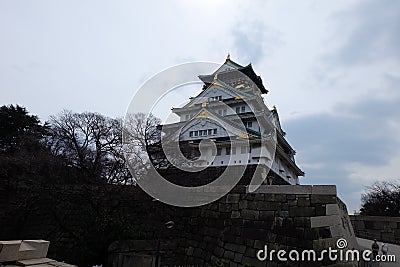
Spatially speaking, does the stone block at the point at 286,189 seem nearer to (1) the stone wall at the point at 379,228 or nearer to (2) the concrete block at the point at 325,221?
(2) the concrete block at the point at 325,221

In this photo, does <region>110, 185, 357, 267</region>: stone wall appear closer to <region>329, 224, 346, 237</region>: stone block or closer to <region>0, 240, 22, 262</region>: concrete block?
<region>329, 224, 346, 237</region>: stone block

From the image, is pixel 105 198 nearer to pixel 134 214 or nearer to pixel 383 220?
pixel 134 214

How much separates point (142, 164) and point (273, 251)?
4698mm

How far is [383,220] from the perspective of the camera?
7703 mm

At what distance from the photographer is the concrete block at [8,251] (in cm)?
297

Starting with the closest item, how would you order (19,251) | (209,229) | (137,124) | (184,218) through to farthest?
(19,251) < (209,229) < (184,218) < (137,124)

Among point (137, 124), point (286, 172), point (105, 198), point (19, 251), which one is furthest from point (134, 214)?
point (286, 172)

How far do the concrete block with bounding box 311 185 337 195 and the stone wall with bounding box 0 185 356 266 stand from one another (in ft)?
0.07

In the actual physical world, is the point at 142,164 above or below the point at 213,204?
above

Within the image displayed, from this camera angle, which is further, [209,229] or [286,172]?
[286,172]

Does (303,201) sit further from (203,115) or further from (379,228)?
(203,115)

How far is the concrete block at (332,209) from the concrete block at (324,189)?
0.25 m

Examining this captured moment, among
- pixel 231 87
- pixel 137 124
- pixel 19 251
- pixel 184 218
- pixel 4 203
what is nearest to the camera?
pixel 19 251

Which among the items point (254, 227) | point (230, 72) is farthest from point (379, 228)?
point (230, 72)
